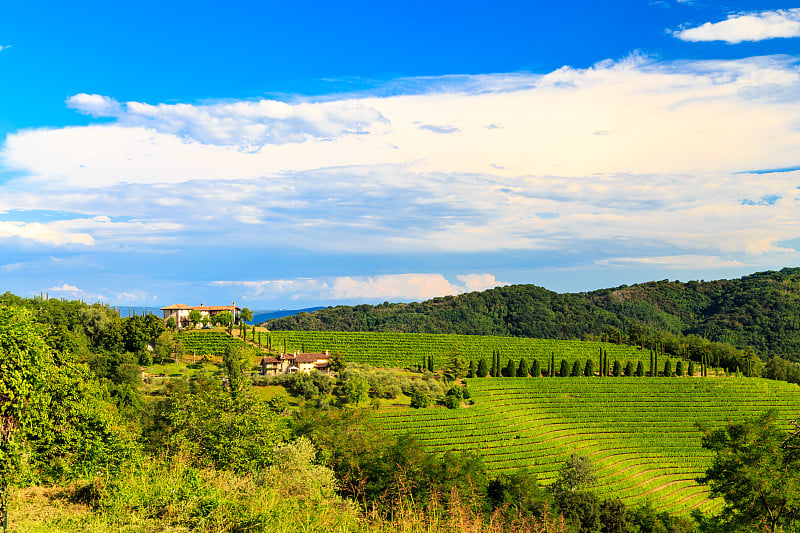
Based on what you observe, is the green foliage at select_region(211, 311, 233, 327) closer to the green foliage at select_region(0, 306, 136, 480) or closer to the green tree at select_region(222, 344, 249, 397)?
the green tree at select_region(222, 344, 249, 397)

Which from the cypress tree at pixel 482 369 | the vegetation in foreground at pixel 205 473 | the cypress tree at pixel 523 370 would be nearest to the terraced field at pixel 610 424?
the cypress tree at pixel 482 369

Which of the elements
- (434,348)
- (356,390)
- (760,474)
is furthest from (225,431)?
(434,348)

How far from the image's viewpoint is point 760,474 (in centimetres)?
1477

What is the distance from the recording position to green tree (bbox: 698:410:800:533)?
14.5 meters

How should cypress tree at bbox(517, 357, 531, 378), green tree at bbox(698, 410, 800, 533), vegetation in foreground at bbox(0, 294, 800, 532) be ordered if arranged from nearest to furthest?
vegetation in foreground at bbox(0, 294, 800, 532) → green tree at bbox(698, 410, 800, 533) → cypress tree at bbox(517, 357, 531, 378)

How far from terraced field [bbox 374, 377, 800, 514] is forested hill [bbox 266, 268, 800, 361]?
175ft

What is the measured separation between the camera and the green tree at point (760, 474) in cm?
1453

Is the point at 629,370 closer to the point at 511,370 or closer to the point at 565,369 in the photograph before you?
the point at 565,369

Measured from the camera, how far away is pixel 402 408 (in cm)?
5875

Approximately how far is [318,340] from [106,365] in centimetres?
3584

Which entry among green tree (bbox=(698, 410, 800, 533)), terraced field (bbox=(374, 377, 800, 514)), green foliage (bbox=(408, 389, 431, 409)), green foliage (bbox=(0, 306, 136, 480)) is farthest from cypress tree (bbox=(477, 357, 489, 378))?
green foliage (bbox=(0, 306, 136, 480))

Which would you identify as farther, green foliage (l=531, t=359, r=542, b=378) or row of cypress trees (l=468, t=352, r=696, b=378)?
row of cypress trees (l=468, t=352, r=696, b=378)

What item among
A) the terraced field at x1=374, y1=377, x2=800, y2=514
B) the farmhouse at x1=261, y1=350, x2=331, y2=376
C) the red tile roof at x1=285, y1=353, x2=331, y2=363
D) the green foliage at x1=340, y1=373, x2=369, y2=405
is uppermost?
the red tile roof at x1=285, y1=353, x2=331, y2=363

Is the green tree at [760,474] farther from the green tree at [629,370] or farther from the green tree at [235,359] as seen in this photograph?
the green tree at [629,370]
